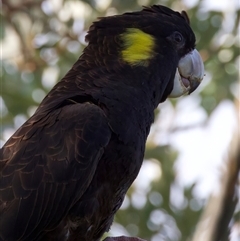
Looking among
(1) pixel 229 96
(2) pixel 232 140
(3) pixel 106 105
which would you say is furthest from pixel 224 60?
(2) pixel 232 140

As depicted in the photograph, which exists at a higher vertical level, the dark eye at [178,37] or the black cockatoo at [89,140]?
the dark eye at [178,37]

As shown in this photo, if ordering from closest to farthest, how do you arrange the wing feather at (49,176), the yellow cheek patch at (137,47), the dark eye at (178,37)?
the wing feather at (49,176) → the yellow cheek patch at (137,47) → the dark eye at (178,37)

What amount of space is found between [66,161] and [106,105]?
13.1 inches

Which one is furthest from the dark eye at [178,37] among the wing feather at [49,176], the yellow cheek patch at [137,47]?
the wing feather at [49,176]

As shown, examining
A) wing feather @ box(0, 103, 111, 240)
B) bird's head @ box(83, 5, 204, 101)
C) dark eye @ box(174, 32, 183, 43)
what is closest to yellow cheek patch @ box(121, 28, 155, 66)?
bird's head @ box(83, 5, 204, 101)

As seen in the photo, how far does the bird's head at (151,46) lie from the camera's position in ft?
10.3

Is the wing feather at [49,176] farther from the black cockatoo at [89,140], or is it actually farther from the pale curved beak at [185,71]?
the pale curved beak at [185,71]

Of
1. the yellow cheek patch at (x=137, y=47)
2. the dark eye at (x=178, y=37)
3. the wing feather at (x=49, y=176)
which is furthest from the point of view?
the dark eye at (x=178, y=37)

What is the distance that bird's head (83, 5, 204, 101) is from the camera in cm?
315

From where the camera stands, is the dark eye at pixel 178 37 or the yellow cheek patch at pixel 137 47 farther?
the dark eye at pixel 178 37

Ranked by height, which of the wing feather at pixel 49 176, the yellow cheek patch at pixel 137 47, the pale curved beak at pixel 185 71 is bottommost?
the wing feather at pixel 49 176

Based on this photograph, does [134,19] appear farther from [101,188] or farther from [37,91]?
[37,91]

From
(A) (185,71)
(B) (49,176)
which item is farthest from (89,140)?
(A) (185,71)

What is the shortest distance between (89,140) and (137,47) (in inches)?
Result: 24.5
